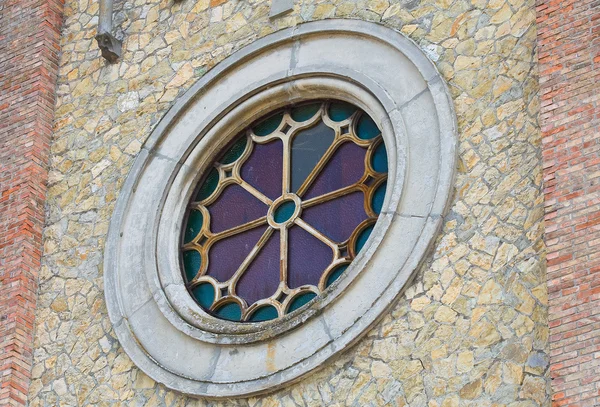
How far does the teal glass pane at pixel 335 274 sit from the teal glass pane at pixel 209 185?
1.76 metres

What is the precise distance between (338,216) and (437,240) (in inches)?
50.1

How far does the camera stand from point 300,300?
13.7m

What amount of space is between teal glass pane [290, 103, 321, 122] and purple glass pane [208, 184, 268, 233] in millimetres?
827

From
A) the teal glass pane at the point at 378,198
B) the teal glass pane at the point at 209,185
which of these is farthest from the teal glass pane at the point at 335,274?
the teal glass pane at the point at 209,185

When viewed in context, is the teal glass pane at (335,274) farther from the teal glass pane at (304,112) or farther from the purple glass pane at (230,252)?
the teal glass pane at (304,112)

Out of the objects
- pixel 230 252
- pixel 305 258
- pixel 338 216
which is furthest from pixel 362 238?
pixel 230 252

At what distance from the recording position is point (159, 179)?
1488 cm

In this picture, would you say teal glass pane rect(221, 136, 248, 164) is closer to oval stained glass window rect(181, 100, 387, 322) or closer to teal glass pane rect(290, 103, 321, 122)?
oval stained glass window rect(181, 100, 387, 322)

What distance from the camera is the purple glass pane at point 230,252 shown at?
14.3 m

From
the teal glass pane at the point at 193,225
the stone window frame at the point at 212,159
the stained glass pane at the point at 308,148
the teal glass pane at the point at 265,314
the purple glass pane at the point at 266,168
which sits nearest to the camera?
the stone window frame at the point at 212,159

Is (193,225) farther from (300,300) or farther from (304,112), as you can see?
(300,300)

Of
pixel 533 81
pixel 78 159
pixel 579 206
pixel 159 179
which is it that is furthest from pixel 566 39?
pixel 78 159

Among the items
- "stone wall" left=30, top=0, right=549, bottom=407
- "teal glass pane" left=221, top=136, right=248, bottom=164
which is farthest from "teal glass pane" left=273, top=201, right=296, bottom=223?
"stone wall" left=30, top=0, right=549, bottom=407

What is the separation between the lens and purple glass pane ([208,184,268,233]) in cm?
1444
